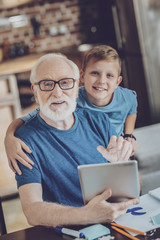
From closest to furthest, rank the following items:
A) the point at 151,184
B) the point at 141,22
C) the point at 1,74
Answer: the point at 151,184, the point at 141,22, the point at 1,74

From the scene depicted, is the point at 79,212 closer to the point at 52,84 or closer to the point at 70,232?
the point at 70,232

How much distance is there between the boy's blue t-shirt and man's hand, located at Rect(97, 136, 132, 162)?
0.07 m

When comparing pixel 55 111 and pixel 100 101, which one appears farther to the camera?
pixel 100 101

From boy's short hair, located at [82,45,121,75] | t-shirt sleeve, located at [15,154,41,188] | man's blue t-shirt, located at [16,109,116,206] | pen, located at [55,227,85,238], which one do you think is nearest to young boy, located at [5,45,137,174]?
boy's short hair, located at [82,45,121,75]

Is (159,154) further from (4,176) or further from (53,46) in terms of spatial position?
(53,46)

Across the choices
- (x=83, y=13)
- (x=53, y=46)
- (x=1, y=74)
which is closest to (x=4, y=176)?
(x=1, y=74)

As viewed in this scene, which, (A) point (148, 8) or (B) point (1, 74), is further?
(B) point (1, 74)

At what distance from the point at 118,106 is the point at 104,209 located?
61 cm

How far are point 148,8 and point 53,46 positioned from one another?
2262mm

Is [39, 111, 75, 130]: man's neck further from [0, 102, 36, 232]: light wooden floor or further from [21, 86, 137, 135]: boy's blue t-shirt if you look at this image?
[0, 102, 36, 232]: light wooden floor

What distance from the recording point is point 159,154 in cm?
184

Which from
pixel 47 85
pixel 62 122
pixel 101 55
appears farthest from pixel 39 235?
pixel 101 55

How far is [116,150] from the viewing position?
4.94 ft

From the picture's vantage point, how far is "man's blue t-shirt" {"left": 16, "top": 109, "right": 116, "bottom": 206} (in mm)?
1434
